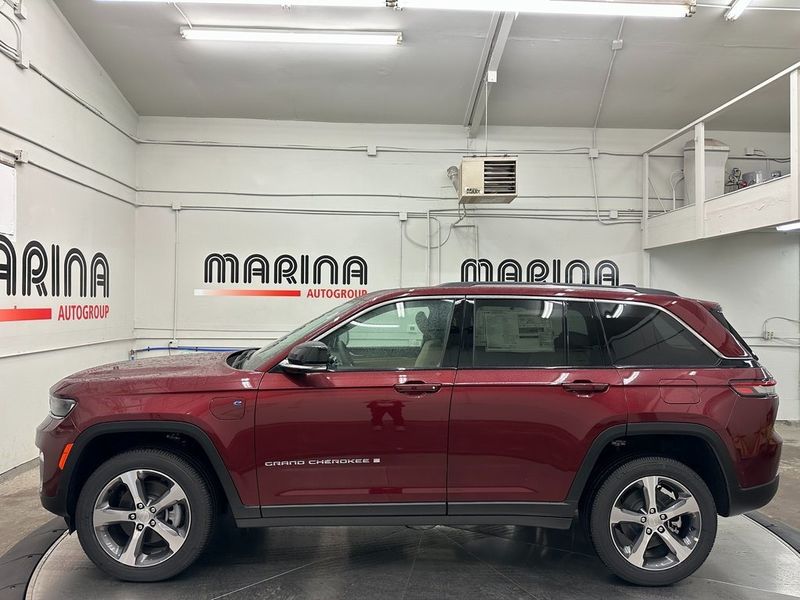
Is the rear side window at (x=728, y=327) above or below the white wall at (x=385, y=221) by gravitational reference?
below

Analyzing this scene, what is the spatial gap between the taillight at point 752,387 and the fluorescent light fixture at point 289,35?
4509 millimetres

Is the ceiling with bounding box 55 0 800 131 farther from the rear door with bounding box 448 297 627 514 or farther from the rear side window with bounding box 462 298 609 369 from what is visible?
the rear door with bounding box 448 297 627 514

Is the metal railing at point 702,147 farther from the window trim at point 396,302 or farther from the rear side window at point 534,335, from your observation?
the window trim at point 396,302

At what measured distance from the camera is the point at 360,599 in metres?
2.60

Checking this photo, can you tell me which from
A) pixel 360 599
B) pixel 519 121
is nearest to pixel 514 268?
pixel 519 121

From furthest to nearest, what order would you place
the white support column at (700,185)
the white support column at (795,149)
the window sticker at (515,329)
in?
the white support column at (700,185)
the white support column at (795,149)
the window sticker at (515,329)

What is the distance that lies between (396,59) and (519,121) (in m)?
1.99

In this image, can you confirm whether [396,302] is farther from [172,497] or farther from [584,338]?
[172,497]


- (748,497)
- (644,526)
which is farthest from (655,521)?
(748,497)

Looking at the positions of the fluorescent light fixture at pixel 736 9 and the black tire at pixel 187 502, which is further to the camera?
the fluorescent light fixture at pixel 736 9

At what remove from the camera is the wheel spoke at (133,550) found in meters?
2.65

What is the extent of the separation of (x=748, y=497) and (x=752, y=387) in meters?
0.60

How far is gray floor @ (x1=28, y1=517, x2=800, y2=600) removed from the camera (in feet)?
8.73

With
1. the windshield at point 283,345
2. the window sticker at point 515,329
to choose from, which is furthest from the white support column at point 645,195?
the windshield at point 283,345
